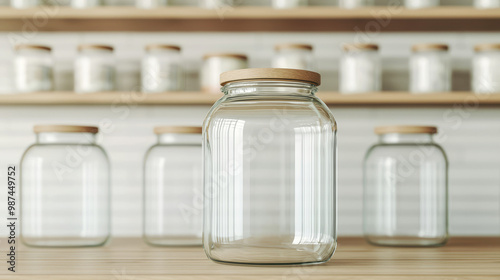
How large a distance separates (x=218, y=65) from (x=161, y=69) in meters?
0.15

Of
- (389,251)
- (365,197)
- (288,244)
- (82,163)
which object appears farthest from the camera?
(365,197)

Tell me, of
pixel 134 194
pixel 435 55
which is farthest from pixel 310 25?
pixel 134 194

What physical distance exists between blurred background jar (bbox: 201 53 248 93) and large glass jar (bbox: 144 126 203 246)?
13 centimetres

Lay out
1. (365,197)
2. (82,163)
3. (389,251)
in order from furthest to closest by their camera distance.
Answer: (365,197)
(82,163)
(389,251)

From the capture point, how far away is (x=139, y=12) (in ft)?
4.41

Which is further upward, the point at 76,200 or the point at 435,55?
the point at 435,55

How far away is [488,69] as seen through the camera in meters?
1.36

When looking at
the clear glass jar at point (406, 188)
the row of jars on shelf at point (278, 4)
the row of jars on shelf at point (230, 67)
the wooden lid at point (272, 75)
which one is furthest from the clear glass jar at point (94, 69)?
the clear glass jar at point (406, 188)

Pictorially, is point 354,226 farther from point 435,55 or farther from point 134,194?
point 134,194

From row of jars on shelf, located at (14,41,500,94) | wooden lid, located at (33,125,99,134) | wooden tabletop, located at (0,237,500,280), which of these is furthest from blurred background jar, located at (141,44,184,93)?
wooden tabletop, located at (0,237,500,280)

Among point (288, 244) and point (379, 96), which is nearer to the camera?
point (288, 244)

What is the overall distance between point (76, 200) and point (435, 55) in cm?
99

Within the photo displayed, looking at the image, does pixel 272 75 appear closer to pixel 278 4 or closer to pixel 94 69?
pixel 278 4

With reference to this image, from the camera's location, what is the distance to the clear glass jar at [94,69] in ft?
4.47
